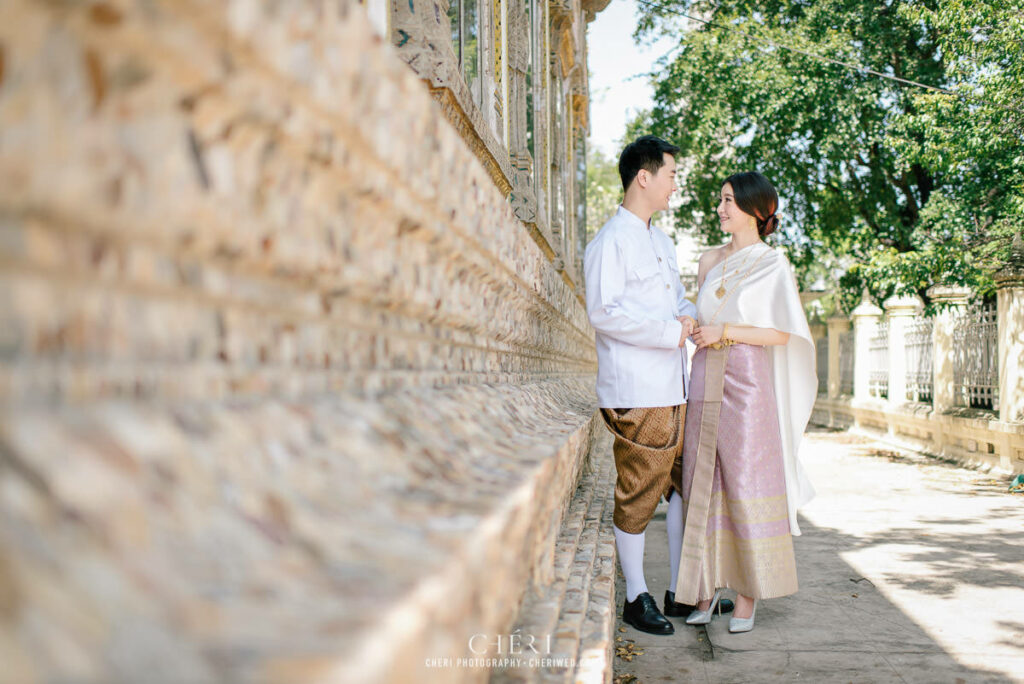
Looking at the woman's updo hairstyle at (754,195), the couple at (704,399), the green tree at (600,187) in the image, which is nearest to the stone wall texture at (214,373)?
the couple at (704,399)

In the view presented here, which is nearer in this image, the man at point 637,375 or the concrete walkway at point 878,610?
the concrete walkway at point 878,610

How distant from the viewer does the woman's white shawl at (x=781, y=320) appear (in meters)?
3.81

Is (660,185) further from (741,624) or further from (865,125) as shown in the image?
(865,125)

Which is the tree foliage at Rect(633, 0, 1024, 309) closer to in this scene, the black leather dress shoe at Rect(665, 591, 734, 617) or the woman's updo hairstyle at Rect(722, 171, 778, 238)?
the woman's updo hairstyle at Rect(722, 171, 778, 238)

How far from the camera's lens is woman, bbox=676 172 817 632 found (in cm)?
369

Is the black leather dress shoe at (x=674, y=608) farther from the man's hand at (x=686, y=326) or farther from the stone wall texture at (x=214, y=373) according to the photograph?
the stone wall texture at (x=214, y=373)

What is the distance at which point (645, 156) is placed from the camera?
3893 mm

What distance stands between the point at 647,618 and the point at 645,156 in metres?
2.00

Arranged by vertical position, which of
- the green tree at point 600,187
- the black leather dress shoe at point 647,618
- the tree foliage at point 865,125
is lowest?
the black leather dress shoe at point 647,618

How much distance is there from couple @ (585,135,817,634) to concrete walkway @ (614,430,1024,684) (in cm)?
23

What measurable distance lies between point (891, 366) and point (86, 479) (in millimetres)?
13835

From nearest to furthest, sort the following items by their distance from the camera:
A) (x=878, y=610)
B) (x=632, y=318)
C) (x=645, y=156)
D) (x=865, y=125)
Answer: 1. (x=632, y=318)
2. (x=645, y=156)
3. (x=878, y=610)
4. (x=865, y=125)

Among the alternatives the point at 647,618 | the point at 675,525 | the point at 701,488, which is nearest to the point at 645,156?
the point at 701,488

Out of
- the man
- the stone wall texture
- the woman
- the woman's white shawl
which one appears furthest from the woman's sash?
the stone wall texture
